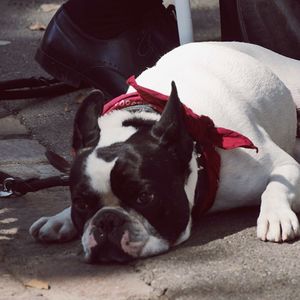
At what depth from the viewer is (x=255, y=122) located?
333cm

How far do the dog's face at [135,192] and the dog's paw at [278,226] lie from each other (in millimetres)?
211

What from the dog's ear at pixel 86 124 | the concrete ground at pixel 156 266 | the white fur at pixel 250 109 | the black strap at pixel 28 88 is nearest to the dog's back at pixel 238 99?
the white fur at pixel 250 109

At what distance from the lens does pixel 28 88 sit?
15.3 ft

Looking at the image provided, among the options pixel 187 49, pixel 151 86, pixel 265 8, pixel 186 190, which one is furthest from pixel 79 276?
pixel 265 8

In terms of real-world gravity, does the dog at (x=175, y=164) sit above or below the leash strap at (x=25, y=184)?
above

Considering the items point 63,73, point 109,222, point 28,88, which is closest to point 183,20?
point 63,73

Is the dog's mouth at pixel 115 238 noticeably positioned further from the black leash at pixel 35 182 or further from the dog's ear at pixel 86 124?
the black leash at pixel 35 182

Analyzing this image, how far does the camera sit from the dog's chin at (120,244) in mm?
2797

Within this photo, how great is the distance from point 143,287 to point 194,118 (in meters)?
0.61

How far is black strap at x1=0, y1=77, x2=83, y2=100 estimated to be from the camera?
14.9ft

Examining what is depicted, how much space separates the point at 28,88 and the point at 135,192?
1.95m

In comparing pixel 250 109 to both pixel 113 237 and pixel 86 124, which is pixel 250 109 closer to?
pixel 86 124

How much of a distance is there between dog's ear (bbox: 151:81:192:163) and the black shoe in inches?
48.8

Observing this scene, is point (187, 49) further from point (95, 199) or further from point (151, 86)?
point (95, 199)
